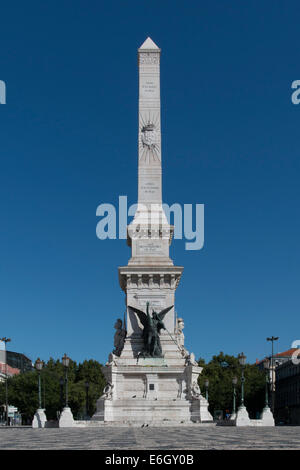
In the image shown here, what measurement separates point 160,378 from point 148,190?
40.0ft

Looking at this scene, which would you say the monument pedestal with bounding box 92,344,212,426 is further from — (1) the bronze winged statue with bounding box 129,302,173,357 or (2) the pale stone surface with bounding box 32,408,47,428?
(2) the pale stone surface with bounding box 32,408,47,428

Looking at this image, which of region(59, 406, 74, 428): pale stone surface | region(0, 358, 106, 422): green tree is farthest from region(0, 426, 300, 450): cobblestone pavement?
region(0, 358, 106, 422): green tree

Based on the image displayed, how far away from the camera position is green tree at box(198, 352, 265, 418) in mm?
81125

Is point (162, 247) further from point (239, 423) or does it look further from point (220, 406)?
point (220, 406)

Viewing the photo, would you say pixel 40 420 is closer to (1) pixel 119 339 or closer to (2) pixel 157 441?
(1) pixel 119 339

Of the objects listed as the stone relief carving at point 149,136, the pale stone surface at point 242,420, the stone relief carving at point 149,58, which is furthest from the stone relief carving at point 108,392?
the stone relief carving at point 149,58

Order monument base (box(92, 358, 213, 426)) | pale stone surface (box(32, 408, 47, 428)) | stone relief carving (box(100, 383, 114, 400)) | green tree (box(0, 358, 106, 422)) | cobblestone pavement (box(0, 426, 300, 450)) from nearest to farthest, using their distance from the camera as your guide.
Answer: cobblestone pavement (box(0, 426, 300, 450))
monument base (box(92, 358, 213, 426))
stone relief carving (box(100, 383, 114, 400))
pale stone surface (box(32, 408, 47, 428))
green tree (box(0, 358, 106, 422))

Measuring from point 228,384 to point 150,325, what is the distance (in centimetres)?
4323

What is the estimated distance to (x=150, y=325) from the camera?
1620 inches

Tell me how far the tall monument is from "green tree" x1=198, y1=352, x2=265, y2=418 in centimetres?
3848

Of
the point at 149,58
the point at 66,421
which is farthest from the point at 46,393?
the point at 149,58

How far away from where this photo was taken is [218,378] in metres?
82.6
